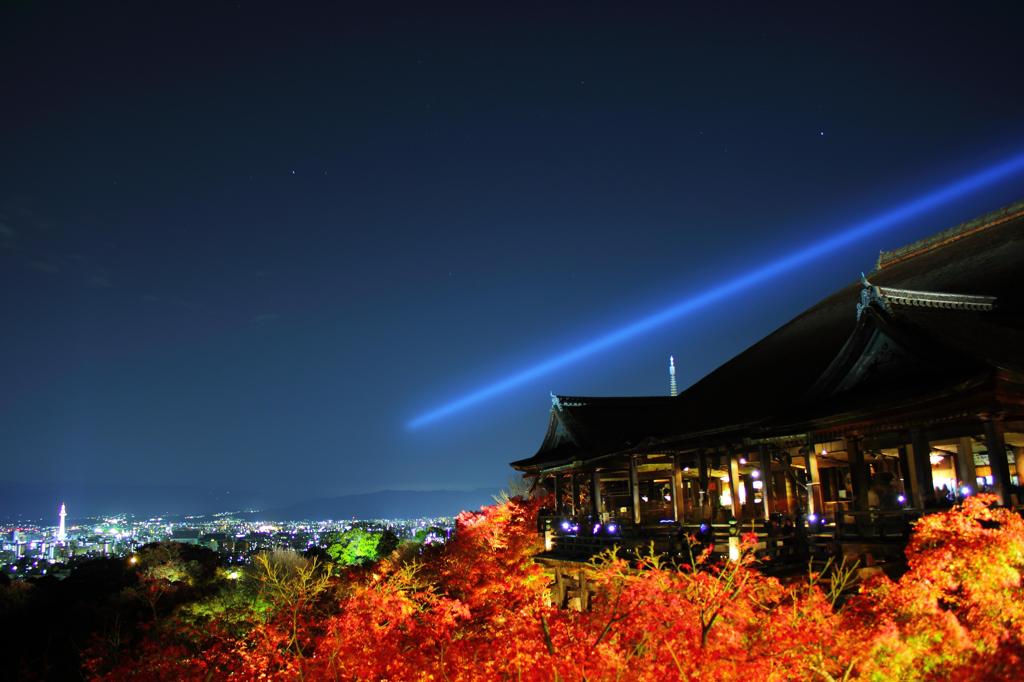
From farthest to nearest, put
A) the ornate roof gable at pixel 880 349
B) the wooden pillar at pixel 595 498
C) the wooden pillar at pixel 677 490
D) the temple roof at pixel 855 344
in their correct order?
the wooden pillar at pixel 595 498 < the wooden pillar at pixel 677 490 < the temple roof at pixel 855 344 < the ornate roof gable at pixel 880 349

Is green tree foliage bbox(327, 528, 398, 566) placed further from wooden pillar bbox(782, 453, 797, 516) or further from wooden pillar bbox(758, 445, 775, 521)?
wooden pillar bbox(758, 445, 775, 521)

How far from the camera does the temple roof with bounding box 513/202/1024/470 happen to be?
16141 mm

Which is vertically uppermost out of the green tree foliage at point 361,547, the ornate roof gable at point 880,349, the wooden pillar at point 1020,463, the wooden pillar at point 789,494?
the ornate roof gable at point 880,349

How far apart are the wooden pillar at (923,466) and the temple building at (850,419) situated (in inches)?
1.1

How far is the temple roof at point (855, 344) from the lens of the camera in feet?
53.0

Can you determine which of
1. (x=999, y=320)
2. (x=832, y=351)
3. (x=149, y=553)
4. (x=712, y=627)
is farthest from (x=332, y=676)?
(x=149, y=553)

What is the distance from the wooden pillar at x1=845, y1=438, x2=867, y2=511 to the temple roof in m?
1.41

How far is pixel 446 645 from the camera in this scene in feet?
66.2

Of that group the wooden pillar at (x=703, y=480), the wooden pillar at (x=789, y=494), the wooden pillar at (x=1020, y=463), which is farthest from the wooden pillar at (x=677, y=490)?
the wooden pillar at (x=1020, y=463)

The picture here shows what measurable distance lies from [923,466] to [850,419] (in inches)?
69.2

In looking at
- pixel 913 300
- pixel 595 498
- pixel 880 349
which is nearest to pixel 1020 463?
pixel 913 300

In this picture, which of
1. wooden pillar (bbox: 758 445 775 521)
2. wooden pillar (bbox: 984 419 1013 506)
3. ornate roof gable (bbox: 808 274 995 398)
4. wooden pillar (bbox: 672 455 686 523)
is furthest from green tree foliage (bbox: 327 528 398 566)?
wooden pillar (bbox: 984 419 1013 506)

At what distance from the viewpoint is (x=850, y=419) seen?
1588 centimetres

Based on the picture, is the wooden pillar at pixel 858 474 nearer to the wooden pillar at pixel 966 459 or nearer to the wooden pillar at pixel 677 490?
the wooden pillar at pixel 966 459
